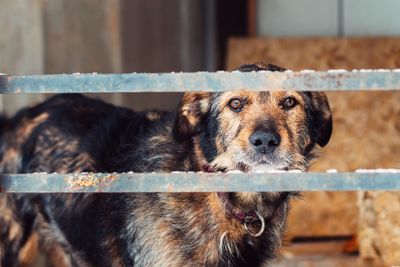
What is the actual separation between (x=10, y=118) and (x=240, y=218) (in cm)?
230

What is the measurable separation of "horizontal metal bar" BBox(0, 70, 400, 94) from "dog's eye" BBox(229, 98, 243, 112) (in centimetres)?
95

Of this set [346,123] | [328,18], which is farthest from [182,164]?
[328,18]

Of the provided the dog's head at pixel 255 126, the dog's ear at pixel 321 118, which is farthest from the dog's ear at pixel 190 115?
the dog's ear at pixel 321 118

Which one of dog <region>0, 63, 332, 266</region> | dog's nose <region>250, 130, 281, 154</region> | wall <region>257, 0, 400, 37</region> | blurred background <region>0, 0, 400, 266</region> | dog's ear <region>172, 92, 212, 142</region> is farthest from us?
wall <region>257, 0, 400, 37</region>

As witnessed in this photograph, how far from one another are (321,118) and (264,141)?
0.79 metres

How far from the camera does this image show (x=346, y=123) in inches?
316

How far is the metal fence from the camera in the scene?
362 cm

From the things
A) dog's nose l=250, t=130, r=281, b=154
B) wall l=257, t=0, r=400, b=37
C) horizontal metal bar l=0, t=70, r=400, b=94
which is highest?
horizontal metal bar l=0, t=70, r=400, b=94

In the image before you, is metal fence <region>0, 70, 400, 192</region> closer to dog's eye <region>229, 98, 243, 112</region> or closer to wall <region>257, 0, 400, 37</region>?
dog's eye <region>229, 98, 243, 112</region>

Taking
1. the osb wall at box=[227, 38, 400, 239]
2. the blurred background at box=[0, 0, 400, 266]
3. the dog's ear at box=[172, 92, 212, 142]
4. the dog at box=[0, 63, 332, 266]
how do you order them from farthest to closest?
the osb wall at box=[227, 38, 400, 239]
the blurred background at box=[0, 0, 400, 266]
the dog's ear at box=[172, 92, 212, 142]
the dog at box=[0, 63, 332, 266]

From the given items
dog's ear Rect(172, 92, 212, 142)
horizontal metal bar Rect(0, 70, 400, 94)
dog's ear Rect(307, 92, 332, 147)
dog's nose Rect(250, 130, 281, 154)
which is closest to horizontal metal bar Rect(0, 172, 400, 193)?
horizontal metal bar Rect(0, 70, 400, 94)

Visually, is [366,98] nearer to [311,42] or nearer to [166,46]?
[311,42]

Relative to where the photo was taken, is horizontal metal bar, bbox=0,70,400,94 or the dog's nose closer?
horizontal metal bar, bbox=0,70,400,94

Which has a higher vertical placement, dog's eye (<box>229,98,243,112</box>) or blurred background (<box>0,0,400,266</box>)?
dog's eye (<box>229,98,243,112</box>)
